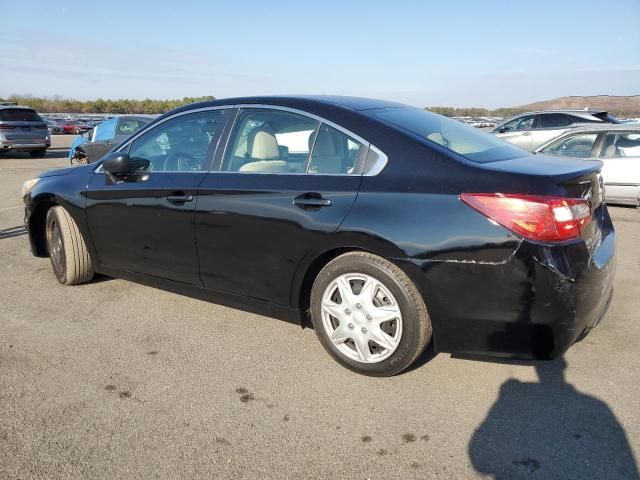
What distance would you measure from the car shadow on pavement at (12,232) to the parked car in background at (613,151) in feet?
24.7

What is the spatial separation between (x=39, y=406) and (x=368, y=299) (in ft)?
5.85

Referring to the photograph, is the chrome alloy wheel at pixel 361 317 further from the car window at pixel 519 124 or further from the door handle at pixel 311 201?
the car window at pixel 519 124

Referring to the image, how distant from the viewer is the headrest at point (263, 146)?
3365 mm

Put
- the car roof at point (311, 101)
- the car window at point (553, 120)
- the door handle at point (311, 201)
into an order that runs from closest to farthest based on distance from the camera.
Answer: the door handle at point (311, 201) < the car roof at point (311, 101) < the car window at point (553, 120)

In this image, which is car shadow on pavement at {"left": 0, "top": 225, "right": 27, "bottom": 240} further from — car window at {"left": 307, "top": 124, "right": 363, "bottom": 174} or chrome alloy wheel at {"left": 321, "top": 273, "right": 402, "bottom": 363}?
chrome alloy wheel at {"left": 321, "top": 273, "right": 402, "bottom": 363}

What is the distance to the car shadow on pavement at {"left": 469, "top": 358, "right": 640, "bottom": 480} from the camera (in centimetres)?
219

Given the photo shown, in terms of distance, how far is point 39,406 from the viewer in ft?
8.87

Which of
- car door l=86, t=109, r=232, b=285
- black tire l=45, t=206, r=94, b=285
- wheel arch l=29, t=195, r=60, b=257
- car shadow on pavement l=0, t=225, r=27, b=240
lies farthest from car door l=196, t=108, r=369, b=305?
car shadow on pavement l=0, t=225, r=27, b=240

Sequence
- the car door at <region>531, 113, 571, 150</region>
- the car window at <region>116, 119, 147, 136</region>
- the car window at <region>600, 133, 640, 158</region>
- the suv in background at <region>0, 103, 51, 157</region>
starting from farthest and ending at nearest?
the suv in background at <region>0, 103, 51, 157</region> → the car door at <region>531, 113, 571, 150</region> → the car window at <region>116, 119, 147, 136</region> → the car window at <region>600, 133, 640, 158</region>

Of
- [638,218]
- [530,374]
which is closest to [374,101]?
[530,374]

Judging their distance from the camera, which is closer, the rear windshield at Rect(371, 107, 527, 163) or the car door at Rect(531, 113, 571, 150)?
the rear windshield at Rect(371, 107, 527, 163)

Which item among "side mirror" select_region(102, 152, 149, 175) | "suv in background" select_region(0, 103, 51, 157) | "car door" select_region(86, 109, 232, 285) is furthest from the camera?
"suv in background" select_region(0, 103, 51, 157)

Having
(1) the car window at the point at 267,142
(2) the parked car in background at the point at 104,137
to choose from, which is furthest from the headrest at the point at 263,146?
(2) the parked car in background at the point at 104,137

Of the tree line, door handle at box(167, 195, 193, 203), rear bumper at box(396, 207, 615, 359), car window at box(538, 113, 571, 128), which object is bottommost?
the tree line
